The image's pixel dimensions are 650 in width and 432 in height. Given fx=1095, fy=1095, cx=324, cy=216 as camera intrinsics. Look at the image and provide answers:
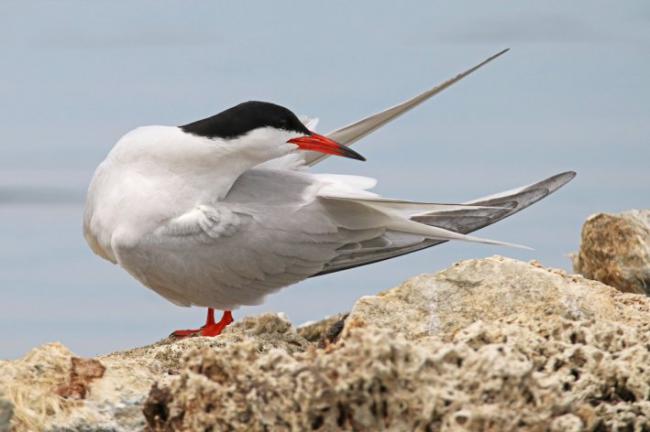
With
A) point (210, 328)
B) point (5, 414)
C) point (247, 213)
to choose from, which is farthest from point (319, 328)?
point (5, 414)

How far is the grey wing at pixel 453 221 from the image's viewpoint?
6.59 meters

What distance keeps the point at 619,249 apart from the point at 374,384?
442cm

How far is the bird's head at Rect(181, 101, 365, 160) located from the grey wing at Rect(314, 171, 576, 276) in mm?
542

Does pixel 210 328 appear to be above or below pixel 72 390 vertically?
above

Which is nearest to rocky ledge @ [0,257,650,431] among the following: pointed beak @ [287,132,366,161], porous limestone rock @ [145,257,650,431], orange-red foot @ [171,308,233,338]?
porous limestone rock @ [145,257,650,431]

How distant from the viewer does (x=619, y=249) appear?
704cm

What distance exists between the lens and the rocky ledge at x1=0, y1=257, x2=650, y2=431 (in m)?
3.03

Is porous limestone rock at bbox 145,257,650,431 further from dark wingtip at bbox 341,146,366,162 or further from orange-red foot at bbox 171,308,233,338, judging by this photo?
orange-red foot at bbox 171,308,233,338

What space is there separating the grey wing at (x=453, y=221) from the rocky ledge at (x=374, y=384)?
1936 millimetres

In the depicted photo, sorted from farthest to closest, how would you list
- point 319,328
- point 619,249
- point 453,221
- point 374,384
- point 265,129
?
point 619,249 → point 453,221 → point 265,129 → point 319,328 → point 374,384

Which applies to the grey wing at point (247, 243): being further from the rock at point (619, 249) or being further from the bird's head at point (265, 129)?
the rock at point (619, 249)

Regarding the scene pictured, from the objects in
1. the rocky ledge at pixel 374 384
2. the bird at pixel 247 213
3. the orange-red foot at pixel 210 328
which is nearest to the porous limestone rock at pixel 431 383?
the rocky ledge at pixel 374 384

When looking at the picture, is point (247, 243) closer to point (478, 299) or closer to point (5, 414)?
point (478, 299)

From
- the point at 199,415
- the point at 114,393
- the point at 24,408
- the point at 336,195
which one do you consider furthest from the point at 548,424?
the point at 336,195
